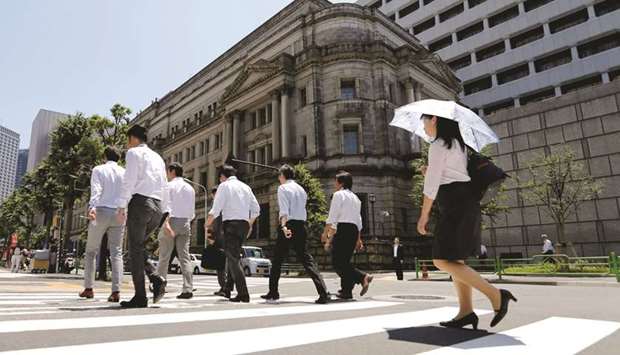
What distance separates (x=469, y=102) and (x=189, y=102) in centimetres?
3530

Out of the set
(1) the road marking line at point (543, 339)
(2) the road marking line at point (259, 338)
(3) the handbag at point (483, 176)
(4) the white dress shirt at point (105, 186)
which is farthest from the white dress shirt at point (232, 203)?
(1) the road marking line at point (543, 339)

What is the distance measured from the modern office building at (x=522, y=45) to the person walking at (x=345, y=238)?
126 feet

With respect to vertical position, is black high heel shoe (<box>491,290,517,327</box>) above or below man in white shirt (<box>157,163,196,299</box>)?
below

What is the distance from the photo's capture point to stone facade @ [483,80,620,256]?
22.7 metres

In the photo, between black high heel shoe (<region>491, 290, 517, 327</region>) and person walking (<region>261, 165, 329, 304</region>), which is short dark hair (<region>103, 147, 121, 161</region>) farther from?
black high heel shoe (<region>491, 290, 517, 327</region>)

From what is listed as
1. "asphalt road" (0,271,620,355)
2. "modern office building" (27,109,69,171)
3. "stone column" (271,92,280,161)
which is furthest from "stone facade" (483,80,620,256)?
"modern office building" (27,109,69,171)

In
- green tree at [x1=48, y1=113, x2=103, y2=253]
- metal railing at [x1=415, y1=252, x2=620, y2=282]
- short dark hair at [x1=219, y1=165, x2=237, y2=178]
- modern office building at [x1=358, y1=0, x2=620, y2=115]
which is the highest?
modern office building at [x1=358, y1=0, x2=620, y2=115]

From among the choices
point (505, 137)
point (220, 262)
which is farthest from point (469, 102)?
point (220, 262)

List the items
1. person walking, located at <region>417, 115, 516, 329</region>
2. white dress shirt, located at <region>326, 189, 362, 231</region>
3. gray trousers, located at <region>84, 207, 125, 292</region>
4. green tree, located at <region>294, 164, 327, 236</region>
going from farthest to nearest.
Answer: green tree, located at <region>294, 164, 327, 236</region>
white dress shirt, located at <region>326, 189, 362, 231</region>
gray trousers, located at <region>84, 207, 125, 292</region>
person walking, located at <region>417, 115, 516, 329</region>

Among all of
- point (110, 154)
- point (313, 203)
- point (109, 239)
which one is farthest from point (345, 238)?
point (313, 203)

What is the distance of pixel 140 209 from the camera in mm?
4422

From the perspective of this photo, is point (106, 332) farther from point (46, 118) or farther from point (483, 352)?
point (46, 118)

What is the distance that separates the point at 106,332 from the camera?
2578 mm

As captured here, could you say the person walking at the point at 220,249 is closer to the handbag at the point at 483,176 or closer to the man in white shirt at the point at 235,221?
the man in white shirt at the point at 235,221
